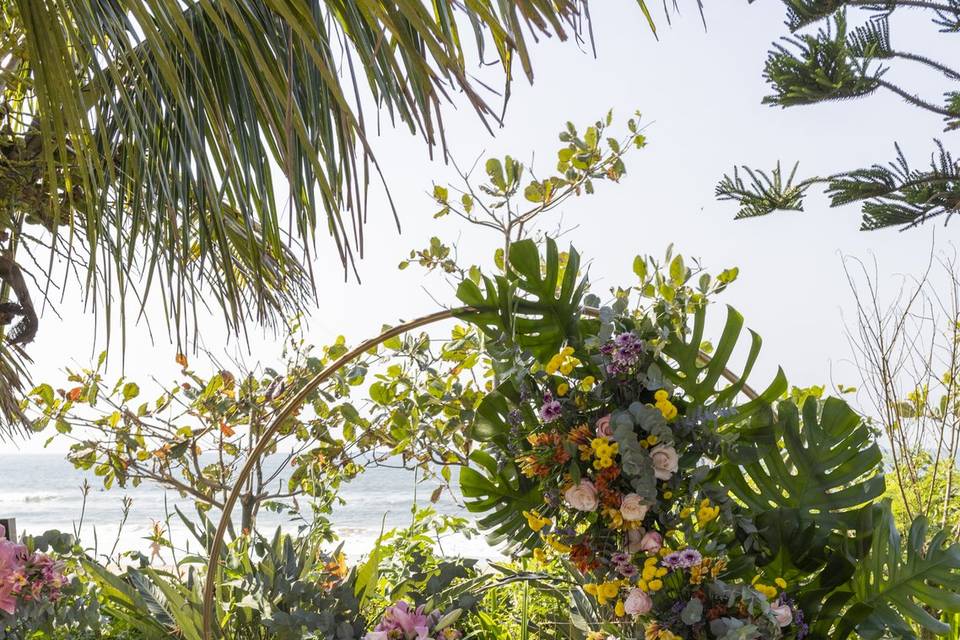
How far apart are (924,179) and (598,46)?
379 centimetres

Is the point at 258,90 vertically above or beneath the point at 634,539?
above

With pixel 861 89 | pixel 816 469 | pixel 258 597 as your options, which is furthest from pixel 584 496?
pixel 861 89

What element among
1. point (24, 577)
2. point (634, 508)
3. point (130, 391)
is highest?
point (130, 391)

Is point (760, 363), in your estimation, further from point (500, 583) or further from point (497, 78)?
point (497, 78)

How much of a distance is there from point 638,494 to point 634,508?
25 mm

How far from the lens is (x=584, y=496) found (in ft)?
4.80

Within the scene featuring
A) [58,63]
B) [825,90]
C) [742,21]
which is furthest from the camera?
[742,21]

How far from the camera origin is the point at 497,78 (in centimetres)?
106

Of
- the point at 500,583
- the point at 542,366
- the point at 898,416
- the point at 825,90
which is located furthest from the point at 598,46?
the point at 825,90

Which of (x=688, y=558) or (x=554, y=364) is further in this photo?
(x=554, y=364)

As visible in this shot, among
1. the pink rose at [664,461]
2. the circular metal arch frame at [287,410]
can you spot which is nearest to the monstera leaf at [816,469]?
the circular metal arch frame at [287,410]

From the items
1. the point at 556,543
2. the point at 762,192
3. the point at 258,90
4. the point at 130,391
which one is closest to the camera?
the point at 258,90

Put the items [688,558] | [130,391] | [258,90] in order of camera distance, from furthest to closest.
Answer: [130,391] → [688,558] → [258,90]

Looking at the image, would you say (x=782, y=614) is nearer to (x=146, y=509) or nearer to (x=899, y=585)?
(x=899, y=585)
